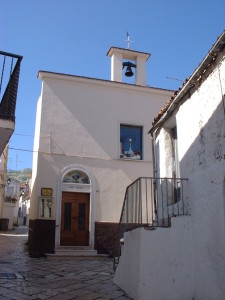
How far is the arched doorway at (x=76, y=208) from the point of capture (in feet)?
41.6

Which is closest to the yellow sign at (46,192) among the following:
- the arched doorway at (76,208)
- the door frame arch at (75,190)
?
the door frame arch at (75,190)

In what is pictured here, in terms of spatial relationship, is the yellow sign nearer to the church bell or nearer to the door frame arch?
the door frame arch

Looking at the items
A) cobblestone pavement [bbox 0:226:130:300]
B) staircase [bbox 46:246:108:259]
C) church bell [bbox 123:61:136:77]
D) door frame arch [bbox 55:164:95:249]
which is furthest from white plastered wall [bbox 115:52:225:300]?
church bell [bbox 123:61:136:77]

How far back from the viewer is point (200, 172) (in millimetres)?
6102

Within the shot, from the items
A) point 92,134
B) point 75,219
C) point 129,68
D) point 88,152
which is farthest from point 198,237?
point 129,68

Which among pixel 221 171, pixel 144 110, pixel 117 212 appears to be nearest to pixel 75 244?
pixel 117 212

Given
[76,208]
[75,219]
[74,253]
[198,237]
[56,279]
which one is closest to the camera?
[198,237]

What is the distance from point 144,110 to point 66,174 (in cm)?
453

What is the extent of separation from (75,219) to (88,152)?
8.90 ft

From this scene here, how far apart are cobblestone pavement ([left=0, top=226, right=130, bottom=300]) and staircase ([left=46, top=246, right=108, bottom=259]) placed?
15.8 inches

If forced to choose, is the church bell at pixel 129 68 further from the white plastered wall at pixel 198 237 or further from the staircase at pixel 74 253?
the white plastered wall at pixel 198 237

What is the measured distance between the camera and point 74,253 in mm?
11781

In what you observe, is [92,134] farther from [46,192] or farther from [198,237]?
[198,237]

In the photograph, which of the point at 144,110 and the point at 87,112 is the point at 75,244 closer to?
the point at 87,112
